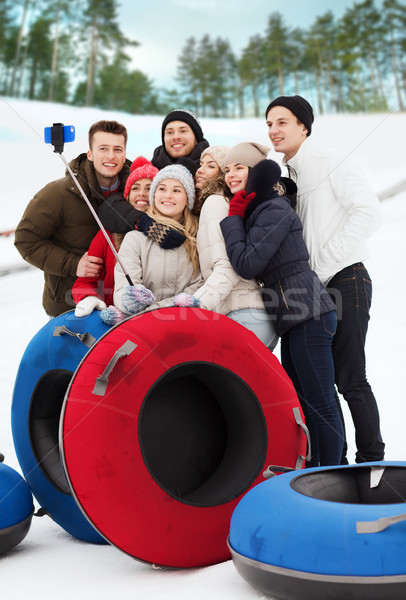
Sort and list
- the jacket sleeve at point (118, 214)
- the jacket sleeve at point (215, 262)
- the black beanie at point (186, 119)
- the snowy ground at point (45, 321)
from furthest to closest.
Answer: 1. the black beanie at point (186, 119)
2. the jacket sleeve at point (118, 214)
3. the jacket sleeve at point (215, 262)
4. the snowy ground at point (45, 321)

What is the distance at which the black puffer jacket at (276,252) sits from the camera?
2.28 meters

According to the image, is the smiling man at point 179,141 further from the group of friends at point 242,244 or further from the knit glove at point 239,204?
the knit glove at point 239,204

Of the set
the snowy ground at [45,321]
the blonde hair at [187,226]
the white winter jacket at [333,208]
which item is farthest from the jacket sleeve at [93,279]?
the white winter jacket at [333,208]

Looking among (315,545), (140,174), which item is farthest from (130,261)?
(315,545)

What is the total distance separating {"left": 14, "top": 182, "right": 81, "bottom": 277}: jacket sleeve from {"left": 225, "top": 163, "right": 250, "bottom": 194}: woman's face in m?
Answer: 0.77

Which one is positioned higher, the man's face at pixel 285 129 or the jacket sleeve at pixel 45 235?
the man's face at pixel 285 129

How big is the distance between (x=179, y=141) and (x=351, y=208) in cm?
82

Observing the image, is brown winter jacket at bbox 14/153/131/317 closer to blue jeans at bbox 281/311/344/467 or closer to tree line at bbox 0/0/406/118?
blue jeans at bbox 281/311/344/467

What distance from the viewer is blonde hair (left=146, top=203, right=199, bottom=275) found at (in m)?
2.40

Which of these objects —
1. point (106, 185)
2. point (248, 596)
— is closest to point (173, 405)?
point (248, 596)

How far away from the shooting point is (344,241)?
2502mm

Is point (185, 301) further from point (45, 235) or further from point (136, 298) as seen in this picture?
point (45, 235)

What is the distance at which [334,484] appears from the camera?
179 centimetres

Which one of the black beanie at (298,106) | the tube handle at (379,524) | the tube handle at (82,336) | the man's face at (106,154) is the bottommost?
the tube handle at (379,524)
